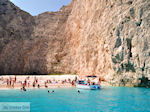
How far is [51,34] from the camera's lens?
58.1 meters

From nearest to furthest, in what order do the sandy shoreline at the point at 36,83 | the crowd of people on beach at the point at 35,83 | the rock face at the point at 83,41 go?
the rock face at the point at 83,41
the sandy shoreline at the point at 36,83
the crowd of people on beach at the point at 35,83

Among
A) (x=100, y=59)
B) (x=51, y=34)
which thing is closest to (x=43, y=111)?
(x=100, y=59)

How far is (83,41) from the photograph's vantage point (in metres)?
46.3

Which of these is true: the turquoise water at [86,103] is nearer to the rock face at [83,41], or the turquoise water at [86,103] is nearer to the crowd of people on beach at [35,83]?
the crowd of people on beach at [35,83]

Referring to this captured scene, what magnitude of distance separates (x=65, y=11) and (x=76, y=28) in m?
11.9

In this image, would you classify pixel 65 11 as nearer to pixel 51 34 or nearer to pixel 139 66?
pixel 51 34

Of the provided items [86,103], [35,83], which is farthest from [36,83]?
[86,103]

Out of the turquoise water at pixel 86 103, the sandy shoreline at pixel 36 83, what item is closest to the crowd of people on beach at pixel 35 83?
the sandy shoreline at pixel 36 83

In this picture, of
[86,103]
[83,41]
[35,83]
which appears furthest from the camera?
[83,41]

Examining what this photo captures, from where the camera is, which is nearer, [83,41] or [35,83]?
[35,83]

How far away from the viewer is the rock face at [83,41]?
99.2 feet

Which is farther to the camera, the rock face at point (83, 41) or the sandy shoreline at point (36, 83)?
the sandy shoreline at point (36, 83)

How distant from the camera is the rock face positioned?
30234 mm

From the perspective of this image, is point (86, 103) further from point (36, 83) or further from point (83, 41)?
point (83, 41)
